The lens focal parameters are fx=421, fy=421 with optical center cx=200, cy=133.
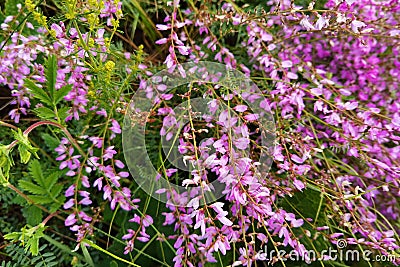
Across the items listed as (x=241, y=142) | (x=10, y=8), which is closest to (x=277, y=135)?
(x=241, y=142)

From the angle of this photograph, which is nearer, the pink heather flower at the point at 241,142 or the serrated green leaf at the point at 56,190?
the pink heather flower at the point at 241,142

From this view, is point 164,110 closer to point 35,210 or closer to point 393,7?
point 35,210

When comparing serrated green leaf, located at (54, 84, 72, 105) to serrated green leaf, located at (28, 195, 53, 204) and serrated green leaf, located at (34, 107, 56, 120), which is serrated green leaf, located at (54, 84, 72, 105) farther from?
serrated green leaf, located at (28, 195, 53, 204)

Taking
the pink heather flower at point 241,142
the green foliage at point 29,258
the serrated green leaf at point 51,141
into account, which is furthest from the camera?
the serrated green leaf at point 51,141

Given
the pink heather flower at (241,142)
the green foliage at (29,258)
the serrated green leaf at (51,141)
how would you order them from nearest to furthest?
1. the pink heather flower at (241,142)
2. the green foliage at (29,258)
3. the serrated green leaf at (51,141)

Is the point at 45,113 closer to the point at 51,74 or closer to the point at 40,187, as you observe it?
the point at 51,74

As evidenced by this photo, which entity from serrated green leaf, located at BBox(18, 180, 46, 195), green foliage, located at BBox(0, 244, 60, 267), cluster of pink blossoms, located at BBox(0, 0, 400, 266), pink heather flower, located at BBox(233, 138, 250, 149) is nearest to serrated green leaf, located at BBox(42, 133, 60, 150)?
cluster of pink blossoms, located at BBox(0, 0, 400, 266)

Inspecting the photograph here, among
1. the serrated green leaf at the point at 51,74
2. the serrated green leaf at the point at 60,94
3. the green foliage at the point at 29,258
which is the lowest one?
the green foliage at the point at 29,258

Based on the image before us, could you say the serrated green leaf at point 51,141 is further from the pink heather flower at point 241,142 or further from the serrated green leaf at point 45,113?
the pink heather flower at point 241,142

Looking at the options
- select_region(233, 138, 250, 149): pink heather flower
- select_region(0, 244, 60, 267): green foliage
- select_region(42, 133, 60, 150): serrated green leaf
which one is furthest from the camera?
select_region(42, 133, 60, 150): serrated green leaf
